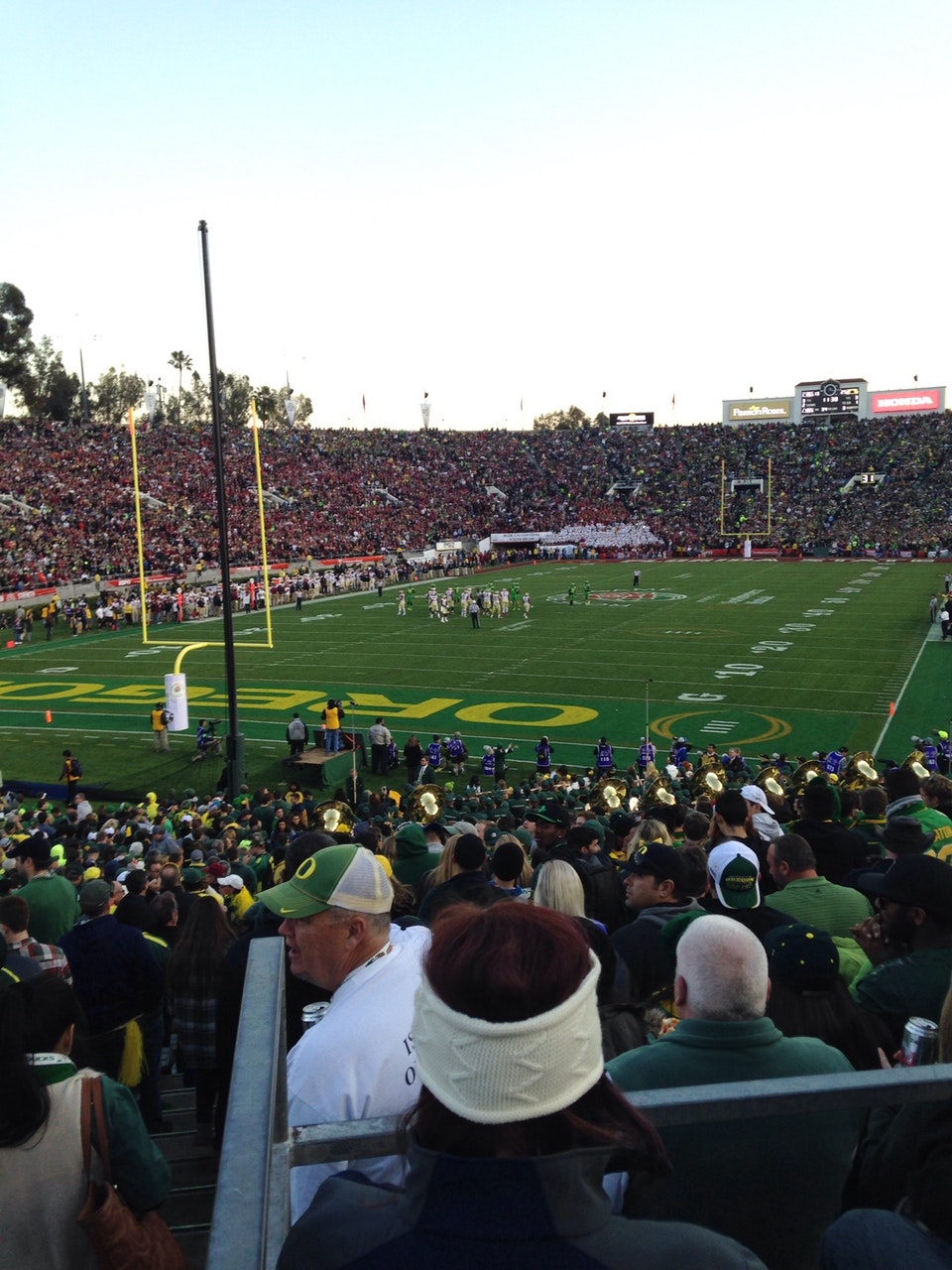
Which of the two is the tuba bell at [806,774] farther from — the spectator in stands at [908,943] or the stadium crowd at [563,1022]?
the spectator in stands at [908,943]

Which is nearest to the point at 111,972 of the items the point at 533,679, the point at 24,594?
the point at 533,679

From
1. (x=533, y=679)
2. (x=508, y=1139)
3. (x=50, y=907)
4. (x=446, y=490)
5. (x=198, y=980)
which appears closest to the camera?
(x=508, y=1139)

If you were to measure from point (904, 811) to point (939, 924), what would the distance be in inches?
141

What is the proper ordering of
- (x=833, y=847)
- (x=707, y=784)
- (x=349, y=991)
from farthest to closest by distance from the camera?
(x=707, y=784)
(x=833, y=847)
(x=349, y=991)

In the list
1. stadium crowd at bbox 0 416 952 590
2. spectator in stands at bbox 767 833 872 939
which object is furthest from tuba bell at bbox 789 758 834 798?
stadium crowd at bbox 0 416 952 590

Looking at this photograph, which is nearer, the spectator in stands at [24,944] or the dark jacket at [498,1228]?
the dark jacket at [498,1228]

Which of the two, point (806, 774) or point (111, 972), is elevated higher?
point (111, 972)

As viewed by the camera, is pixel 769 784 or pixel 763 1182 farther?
pixel 769 784

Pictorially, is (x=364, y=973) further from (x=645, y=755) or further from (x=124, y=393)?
(x=124, y=393)

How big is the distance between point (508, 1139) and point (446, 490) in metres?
72.3

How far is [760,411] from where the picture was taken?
88.1m

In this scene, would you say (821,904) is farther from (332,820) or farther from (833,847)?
(332,820)

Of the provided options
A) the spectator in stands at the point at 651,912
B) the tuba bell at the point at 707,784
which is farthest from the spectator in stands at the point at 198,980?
the tuba bell at the point at 707,784

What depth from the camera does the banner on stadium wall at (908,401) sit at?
281ft
